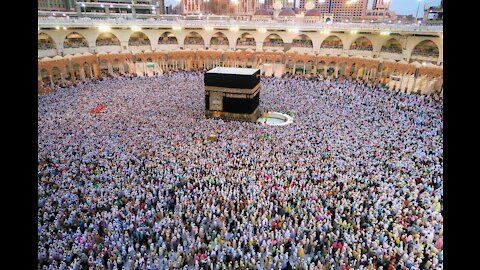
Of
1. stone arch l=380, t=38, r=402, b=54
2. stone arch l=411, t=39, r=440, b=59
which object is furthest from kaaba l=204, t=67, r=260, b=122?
stone arch l=380, t=38, r=402, b=54

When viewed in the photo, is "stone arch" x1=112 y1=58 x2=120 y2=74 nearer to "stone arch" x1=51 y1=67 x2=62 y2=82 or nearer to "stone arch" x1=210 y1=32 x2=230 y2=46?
"stone arch" x1=51 y1=67 x2=62 y2=82

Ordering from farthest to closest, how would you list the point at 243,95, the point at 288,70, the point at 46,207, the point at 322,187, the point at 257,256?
the point at 288,70
the point at 243,95
the point at 322,187
the point at 46,207
the point at 257,256

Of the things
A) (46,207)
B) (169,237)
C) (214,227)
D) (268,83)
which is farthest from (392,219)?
(268,83)

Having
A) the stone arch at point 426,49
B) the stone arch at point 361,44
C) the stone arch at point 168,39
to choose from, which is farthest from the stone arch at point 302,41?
the stone arch at point 168,39

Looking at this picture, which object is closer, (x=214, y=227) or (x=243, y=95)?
(x=214, y=227)

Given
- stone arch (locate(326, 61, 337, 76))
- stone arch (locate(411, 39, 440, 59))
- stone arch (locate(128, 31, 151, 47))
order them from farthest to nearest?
stone arch (locate(326, 61, 337, 76)), stone arch (locate(128, 31, 151, 47)), stone arch (locate(411, 39, 440, 59))

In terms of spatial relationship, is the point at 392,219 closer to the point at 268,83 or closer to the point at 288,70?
the point at 268,83
